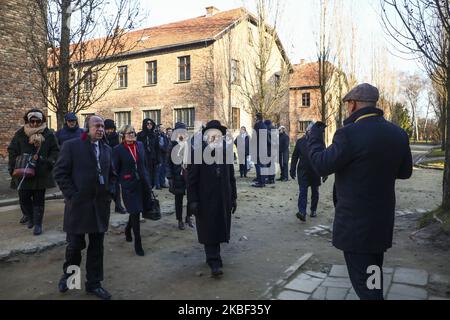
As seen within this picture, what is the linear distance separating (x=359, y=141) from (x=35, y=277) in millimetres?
4340

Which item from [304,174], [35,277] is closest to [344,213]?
[35,277]

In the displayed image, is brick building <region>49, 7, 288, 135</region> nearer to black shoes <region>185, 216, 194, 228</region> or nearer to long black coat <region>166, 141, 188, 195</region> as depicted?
black shoes <region>185, 216, 194, 228</region>

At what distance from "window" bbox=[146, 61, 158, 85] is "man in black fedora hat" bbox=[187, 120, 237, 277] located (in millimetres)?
23367

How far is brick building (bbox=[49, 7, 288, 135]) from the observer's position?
2527cm

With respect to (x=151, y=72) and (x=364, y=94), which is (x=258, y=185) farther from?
(x=151, y=72)

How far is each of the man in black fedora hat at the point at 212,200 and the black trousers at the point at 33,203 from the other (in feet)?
10.4

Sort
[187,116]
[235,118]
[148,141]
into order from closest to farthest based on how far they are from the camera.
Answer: [148,141], [187,116], [235,118]

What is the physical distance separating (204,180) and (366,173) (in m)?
2.46

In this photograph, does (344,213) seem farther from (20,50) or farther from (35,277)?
(20,50)

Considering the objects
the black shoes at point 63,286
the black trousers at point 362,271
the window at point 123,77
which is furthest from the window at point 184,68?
the black trousers at point 362,271

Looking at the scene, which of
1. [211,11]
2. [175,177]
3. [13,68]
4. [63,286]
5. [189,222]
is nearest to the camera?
[63,286]

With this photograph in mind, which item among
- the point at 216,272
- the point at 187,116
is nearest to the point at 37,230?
the point at 216,272

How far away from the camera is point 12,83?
1282 centimetres

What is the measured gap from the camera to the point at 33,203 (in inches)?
267
